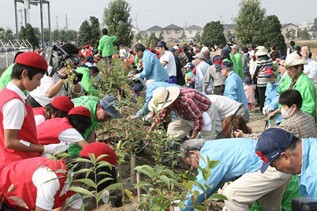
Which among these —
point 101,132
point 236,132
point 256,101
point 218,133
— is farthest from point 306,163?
point 256,101

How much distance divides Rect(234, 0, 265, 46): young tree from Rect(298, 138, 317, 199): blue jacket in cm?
2340

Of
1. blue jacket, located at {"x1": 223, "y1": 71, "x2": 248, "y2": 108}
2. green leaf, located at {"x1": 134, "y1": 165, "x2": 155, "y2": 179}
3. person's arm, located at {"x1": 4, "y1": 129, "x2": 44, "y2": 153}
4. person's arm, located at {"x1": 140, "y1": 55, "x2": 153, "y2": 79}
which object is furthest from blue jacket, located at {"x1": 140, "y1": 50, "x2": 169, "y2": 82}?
green leaf, located at {"x1": 134, "y1": 165, "x2": 155, "y2": 179}

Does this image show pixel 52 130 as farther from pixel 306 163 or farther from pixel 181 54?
pixel 181 54

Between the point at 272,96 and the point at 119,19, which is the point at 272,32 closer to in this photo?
the point at 119,19

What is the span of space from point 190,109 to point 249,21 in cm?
2301

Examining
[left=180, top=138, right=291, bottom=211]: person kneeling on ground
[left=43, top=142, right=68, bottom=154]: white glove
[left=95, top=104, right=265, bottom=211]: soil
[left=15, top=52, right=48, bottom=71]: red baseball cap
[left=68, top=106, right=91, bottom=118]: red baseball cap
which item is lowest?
[left=95, top=104, right=265, bottom=211]: soil

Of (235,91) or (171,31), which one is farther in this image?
(171,31)

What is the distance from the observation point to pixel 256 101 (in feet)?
37.3

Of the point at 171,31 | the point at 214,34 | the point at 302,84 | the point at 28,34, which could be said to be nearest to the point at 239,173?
the point at 302,84

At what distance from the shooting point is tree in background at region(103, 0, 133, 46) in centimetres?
2917

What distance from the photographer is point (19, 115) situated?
284cm

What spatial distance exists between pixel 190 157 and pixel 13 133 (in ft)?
4.63

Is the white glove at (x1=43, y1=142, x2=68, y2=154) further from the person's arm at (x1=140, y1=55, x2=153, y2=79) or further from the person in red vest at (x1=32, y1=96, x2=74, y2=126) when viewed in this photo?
the person's arm at (x1=140, y1=55, x2=153, y2=79)

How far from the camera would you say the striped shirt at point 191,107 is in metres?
4.77
